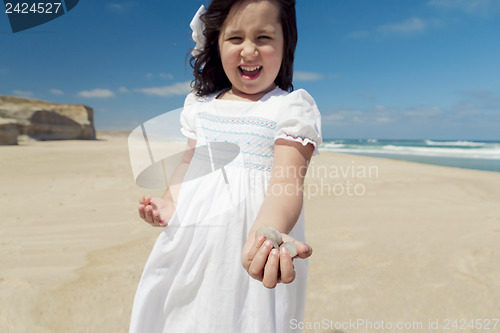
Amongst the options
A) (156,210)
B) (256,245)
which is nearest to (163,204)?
(156,210)

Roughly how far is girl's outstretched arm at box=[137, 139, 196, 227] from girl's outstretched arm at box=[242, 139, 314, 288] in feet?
1.24

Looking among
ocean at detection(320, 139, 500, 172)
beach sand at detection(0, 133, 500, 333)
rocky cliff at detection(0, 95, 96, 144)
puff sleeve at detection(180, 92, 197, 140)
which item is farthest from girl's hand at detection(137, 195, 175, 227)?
rocky cliff at detection(0, 95, 96, 144)

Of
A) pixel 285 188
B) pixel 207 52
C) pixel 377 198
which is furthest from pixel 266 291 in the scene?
pixel 377 198

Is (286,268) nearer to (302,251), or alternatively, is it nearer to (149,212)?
(302,251)

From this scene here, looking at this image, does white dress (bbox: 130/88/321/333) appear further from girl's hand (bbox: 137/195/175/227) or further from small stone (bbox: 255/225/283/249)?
small stone (bbox: 255/225/283/249)

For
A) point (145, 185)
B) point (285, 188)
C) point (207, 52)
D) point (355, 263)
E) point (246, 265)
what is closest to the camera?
point (246, 265)

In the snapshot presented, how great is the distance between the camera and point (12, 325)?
1835mm

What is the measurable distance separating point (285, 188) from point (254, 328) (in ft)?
1.44

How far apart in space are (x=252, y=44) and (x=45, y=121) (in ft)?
77.4

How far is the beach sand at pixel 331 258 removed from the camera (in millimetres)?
1963

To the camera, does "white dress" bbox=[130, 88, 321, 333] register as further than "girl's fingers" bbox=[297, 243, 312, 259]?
Yes

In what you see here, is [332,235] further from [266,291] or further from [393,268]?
[266,291]

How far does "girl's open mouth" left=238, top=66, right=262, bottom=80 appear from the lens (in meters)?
1.07

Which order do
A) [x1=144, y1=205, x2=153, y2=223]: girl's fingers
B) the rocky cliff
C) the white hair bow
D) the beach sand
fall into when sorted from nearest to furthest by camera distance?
[x1=144, y1=205, x2=153, y2=223]: girl's fingers → the white hair bow → the beach sand → the rocky cliff
